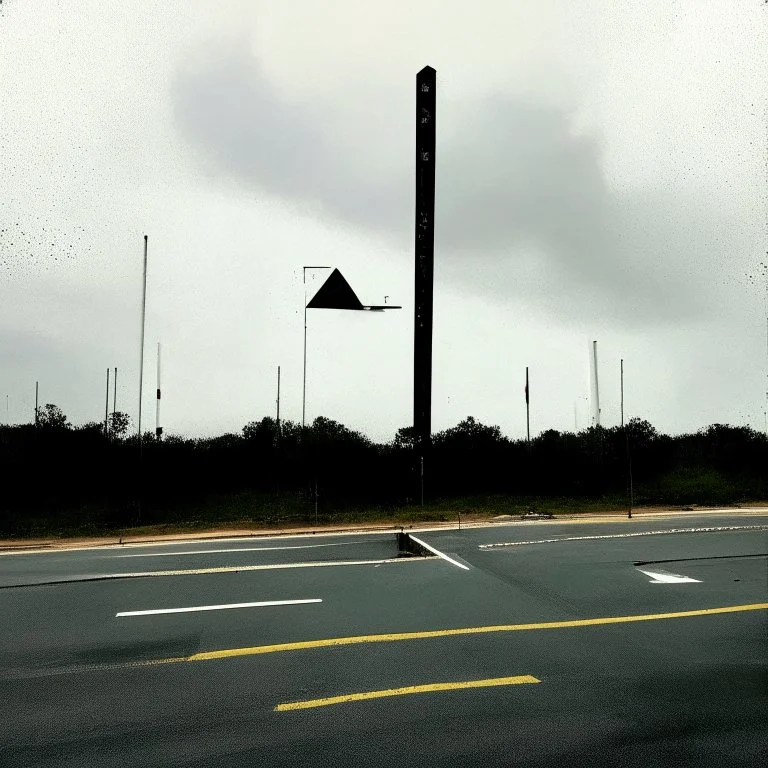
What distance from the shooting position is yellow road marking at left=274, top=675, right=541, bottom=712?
17.7 feet

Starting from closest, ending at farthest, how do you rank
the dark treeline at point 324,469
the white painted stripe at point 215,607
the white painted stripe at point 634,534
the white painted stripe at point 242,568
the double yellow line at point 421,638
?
1. the double yellow line at point 421,638
2. the white painted stripe at point 215,607
3. the white painted stripe at point 242,568
4. the white painted stripe at point 634,534
5. the dark treeline at point 324,469

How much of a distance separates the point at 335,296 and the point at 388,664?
15492mm

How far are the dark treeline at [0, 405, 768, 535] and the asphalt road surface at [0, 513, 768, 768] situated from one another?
17414 millimetres

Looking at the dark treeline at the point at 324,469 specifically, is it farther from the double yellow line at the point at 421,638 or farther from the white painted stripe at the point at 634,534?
the double yellow line at the point at 421,638

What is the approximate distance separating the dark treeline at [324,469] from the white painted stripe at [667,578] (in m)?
16.8

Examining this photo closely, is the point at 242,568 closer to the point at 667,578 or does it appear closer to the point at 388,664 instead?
the point at 388,664

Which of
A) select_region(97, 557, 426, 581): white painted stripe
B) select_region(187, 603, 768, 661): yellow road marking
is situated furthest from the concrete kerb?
select_region(187, 603, 768, 661): yellow road marking

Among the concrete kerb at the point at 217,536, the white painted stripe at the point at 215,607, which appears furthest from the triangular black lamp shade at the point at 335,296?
the white painted stripe at the point at 215,607

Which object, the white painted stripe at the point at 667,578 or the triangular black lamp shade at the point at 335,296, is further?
the triangular black lamp shade at the point at 335,296

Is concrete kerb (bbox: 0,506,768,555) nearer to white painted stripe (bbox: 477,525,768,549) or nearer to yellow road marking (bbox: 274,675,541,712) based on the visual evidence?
white painted stripe (bbox: 477,525,768,549)

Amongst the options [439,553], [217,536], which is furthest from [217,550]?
[439,553]

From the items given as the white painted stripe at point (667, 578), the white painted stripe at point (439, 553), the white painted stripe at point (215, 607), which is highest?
the white painted stripe at point (439, 553)

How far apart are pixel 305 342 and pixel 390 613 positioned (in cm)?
1552

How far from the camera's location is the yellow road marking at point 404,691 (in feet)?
17.7
